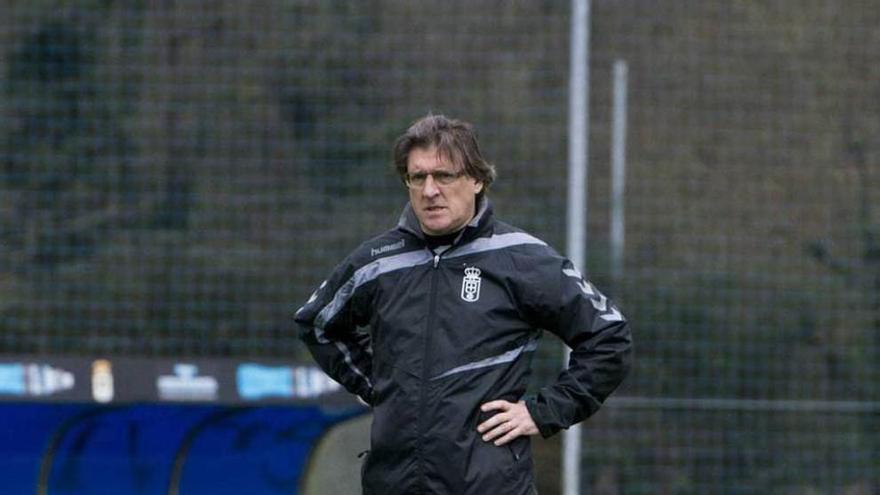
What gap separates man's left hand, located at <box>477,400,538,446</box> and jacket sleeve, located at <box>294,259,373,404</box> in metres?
0.39

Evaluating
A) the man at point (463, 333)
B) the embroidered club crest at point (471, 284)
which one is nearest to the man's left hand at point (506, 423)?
the man at point (463, 333)

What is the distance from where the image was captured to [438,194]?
357 cm

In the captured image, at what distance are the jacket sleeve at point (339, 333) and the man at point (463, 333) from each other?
60mm

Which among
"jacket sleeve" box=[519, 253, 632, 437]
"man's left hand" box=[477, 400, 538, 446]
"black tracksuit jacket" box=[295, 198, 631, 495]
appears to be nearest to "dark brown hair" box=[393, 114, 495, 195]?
"black tracksuit jacket" box=[295, 198, 631, 495]

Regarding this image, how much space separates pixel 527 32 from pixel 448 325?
310 cm

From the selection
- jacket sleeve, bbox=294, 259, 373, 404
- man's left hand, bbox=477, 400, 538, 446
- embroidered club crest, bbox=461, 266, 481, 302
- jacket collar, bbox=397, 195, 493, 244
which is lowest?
man's left hand, bbox=477, 400, 538, 446

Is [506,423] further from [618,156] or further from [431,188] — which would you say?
[618,156]

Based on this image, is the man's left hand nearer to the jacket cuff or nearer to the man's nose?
the jacket cuff

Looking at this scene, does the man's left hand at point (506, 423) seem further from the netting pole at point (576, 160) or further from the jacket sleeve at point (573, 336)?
the netting pole at point (576, 160)

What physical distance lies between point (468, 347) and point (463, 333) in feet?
0.10

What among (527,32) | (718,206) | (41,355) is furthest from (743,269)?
(41,355)

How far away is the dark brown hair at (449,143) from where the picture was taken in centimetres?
358

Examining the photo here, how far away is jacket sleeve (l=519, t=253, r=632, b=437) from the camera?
3.57m

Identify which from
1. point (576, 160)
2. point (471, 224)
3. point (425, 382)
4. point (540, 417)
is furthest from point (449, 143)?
point (576, 160)
